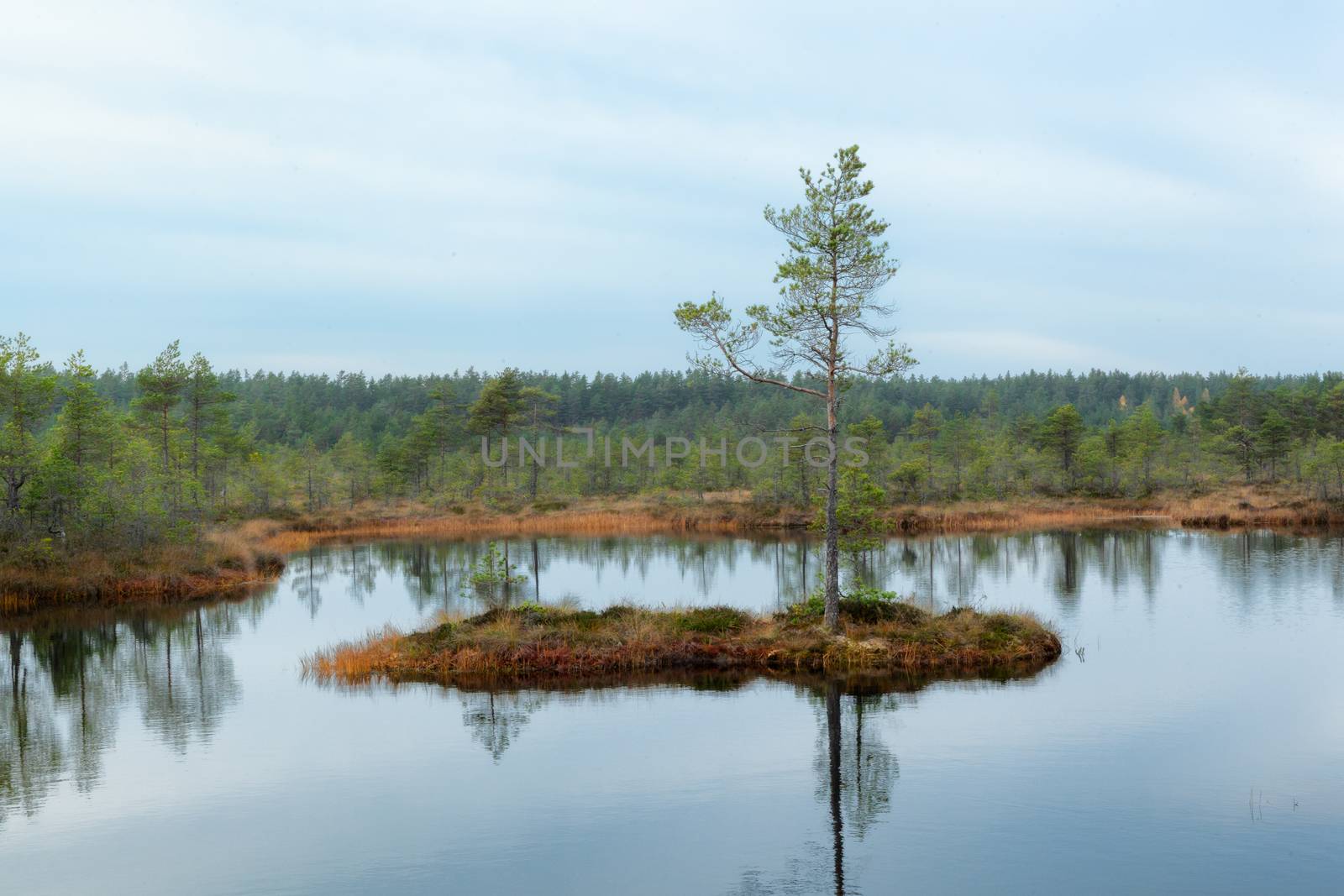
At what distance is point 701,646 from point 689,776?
8.19 metres

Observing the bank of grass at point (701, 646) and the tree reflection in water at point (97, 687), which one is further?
the bank of grass at point (701, 646)

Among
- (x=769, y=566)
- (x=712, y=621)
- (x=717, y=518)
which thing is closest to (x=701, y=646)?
(x=712, y=621)

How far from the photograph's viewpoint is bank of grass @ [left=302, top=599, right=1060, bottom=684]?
2411 cm

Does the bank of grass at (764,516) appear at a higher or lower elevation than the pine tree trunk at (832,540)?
lower

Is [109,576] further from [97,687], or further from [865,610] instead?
[865,610]

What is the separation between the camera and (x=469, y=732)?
19.5 m

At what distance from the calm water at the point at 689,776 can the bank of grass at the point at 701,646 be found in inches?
50.3

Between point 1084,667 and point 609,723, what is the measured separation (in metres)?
11.8

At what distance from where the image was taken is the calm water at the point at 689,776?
12992 millimetres

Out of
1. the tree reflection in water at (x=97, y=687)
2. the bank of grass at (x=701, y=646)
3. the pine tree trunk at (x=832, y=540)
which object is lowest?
the tree reflection in water at (x=97, y=687)

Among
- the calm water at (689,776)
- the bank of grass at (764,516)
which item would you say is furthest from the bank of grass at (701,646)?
the bank of grass at (764,516)

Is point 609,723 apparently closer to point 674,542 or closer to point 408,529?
point 674,542

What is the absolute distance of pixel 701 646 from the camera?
81.6 feet

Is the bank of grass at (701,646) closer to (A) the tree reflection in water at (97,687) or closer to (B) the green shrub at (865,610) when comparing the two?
(B) the green shrub at (865,610)
